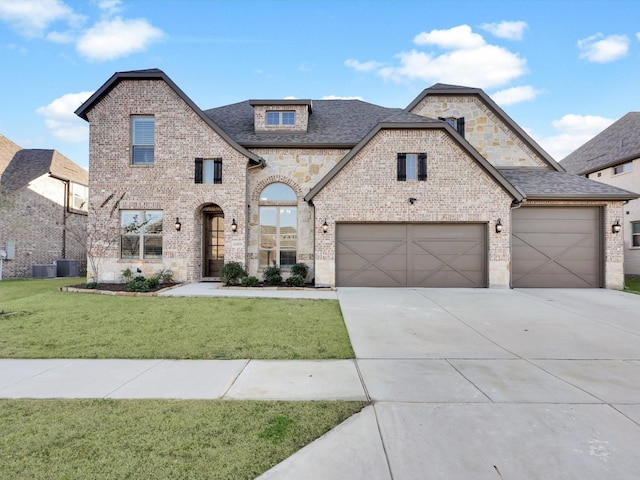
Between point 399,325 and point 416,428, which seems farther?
point 399,325

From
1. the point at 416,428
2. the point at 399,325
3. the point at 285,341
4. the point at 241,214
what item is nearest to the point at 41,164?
the point at 241,214

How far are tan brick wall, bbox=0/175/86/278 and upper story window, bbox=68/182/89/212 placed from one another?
39 cm

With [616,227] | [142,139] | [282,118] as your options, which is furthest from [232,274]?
[616,227]

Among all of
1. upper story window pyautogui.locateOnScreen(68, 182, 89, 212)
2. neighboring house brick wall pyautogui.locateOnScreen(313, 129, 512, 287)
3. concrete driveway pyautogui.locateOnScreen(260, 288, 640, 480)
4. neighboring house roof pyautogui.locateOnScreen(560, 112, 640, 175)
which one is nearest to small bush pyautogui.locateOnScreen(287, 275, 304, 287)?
neighboring house brick wall pyautogui.locateOnScreen(313, 129, 512, 287)

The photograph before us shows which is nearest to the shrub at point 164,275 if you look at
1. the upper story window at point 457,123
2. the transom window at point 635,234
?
the upper story window at point 457,123

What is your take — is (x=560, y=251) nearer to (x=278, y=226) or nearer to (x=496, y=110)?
→ (x=496, y=110)

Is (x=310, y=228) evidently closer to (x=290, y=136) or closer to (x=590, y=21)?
(x=290, y=136)

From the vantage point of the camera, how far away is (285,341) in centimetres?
541

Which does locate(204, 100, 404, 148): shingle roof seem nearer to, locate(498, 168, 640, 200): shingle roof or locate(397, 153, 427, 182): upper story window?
locate(397, 153, 427, 182): upper story window

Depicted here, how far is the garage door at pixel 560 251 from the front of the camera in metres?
11.8

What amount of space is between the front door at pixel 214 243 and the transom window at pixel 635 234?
21.3 m

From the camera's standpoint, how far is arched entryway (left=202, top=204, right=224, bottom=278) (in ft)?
43.8

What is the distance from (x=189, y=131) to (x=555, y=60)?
19508 millimetres

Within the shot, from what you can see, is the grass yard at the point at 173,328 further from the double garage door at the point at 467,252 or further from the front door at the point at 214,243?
the front door at the point at 214,243
